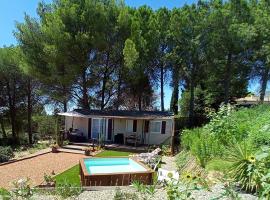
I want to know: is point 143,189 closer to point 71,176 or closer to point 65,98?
point 71,176

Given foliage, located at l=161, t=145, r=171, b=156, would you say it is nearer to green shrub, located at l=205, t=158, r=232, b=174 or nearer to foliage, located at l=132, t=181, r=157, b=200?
green shrub, located at l=205, t=158, r=232, b=174

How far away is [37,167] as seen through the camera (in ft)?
55.6

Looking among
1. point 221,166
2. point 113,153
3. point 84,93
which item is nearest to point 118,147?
point 113,153

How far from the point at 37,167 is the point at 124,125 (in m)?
9.82

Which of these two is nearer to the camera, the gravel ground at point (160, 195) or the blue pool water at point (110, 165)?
the gravel ground at point (160, 195)

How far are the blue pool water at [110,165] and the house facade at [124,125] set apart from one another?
295 inches

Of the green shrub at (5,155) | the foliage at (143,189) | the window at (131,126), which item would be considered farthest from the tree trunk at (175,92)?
the foliage at (143,189)

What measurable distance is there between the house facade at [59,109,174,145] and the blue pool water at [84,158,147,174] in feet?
24.6

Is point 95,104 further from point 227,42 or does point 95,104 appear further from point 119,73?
point 227,42

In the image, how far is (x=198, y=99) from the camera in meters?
31.4

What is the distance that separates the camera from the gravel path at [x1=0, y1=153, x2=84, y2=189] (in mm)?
14445

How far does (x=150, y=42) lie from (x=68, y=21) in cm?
666

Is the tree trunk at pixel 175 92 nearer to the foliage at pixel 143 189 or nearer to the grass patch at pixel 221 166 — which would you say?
the grass patch at pixel 221 166

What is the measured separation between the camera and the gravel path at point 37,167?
1445cm
